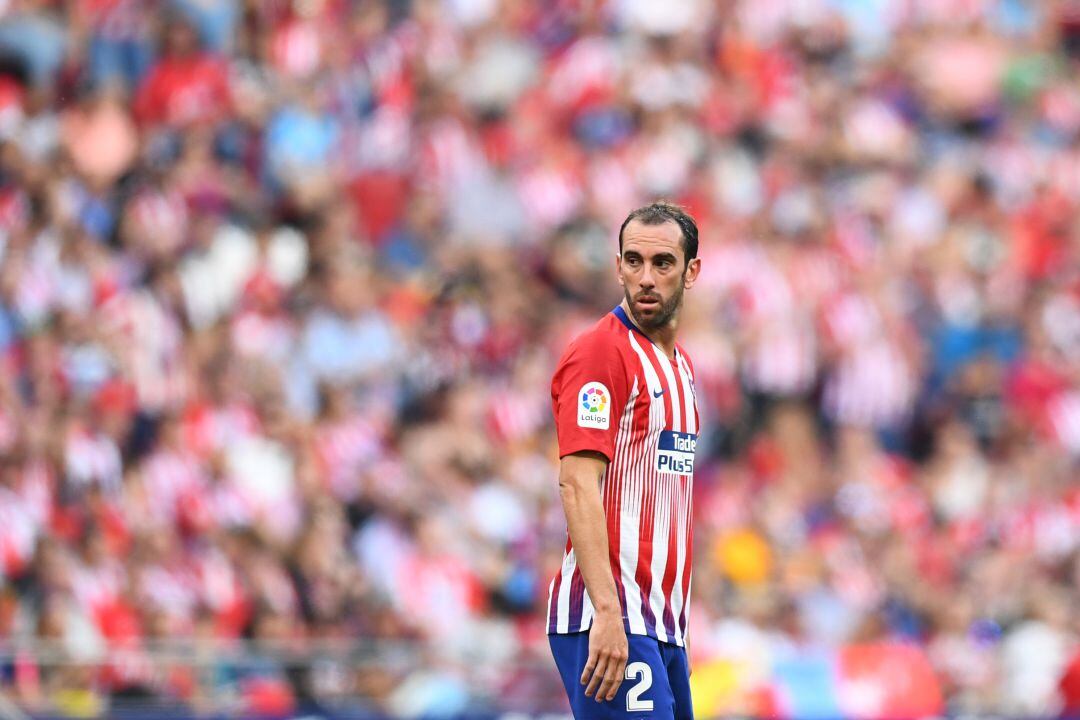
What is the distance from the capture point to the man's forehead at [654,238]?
6.13m

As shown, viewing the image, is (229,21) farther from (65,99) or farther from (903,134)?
(903,134)

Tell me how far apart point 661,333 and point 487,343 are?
28.1 ft

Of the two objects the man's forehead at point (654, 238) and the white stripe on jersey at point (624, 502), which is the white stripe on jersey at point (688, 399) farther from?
the man's forehead at point (654, 238)

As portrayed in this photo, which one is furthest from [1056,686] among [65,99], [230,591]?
[65,99]

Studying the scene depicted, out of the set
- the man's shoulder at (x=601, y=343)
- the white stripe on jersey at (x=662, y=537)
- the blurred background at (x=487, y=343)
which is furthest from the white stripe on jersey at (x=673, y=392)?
the blurred background at (x=487, y=343)

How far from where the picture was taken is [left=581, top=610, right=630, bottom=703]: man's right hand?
19.2 feet

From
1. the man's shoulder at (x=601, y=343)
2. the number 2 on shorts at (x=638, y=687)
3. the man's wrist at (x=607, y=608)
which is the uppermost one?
the man's shoulder at (x=601, y=343)

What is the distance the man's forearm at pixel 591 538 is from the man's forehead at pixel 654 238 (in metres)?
0.74

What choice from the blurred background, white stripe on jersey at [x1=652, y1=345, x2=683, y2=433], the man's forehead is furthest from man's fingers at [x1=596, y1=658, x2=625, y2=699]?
the blurred background

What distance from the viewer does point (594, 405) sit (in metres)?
5.98

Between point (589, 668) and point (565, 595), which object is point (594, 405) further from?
point (589, 668)

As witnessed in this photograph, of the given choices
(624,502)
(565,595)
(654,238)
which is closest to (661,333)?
(654,238)

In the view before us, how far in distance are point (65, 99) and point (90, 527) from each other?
4389 mm

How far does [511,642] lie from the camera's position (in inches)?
495
